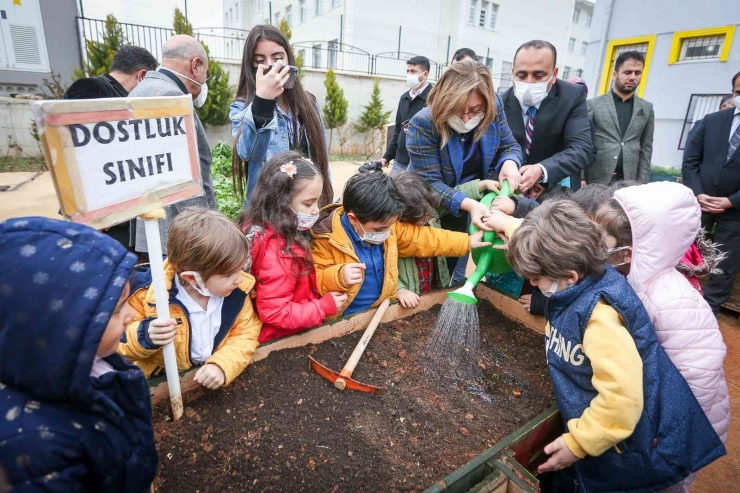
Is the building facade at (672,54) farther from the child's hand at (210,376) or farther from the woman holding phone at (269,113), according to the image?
the child's hand at (210,376)

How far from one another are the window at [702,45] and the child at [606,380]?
32.6 ft

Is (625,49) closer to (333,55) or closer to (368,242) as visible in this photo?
(368,242)

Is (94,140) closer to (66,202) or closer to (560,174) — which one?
(66,202)

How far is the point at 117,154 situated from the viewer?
44.8 inches

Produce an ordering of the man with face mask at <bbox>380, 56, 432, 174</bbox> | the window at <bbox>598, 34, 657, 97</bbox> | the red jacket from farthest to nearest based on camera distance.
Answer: the window at <bbox>598, 34, 657, 97</bbox>, the man with face mask at <bbox>380, 56, 432, 174</bbox>, the red jacket

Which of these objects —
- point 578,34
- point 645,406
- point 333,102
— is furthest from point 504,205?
point 578,34

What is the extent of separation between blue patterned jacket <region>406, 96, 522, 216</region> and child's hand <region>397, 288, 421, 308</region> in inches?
22.2

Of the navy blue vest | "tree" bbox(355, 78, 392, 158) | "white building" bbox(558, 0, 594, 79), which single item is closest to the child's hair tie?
the navy blue vest

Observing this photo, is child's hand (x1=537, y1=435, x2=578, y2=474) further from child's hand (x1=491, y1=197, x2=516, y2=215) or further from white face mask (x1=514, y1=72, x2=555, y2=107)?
white face mask (x1=514, y1=72, x2=555, y2=107)

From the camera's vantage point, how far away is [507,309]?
2.50m

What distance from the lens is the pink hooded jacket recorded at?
5.21ft

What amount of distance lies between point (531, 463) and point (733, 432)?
2097 millimetres

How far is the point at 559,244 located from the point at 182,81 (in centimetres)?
239

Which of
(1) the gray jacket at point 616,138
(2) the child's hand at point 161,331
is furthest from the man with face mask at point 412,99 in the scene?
(2) the child's hand at point 161,331
